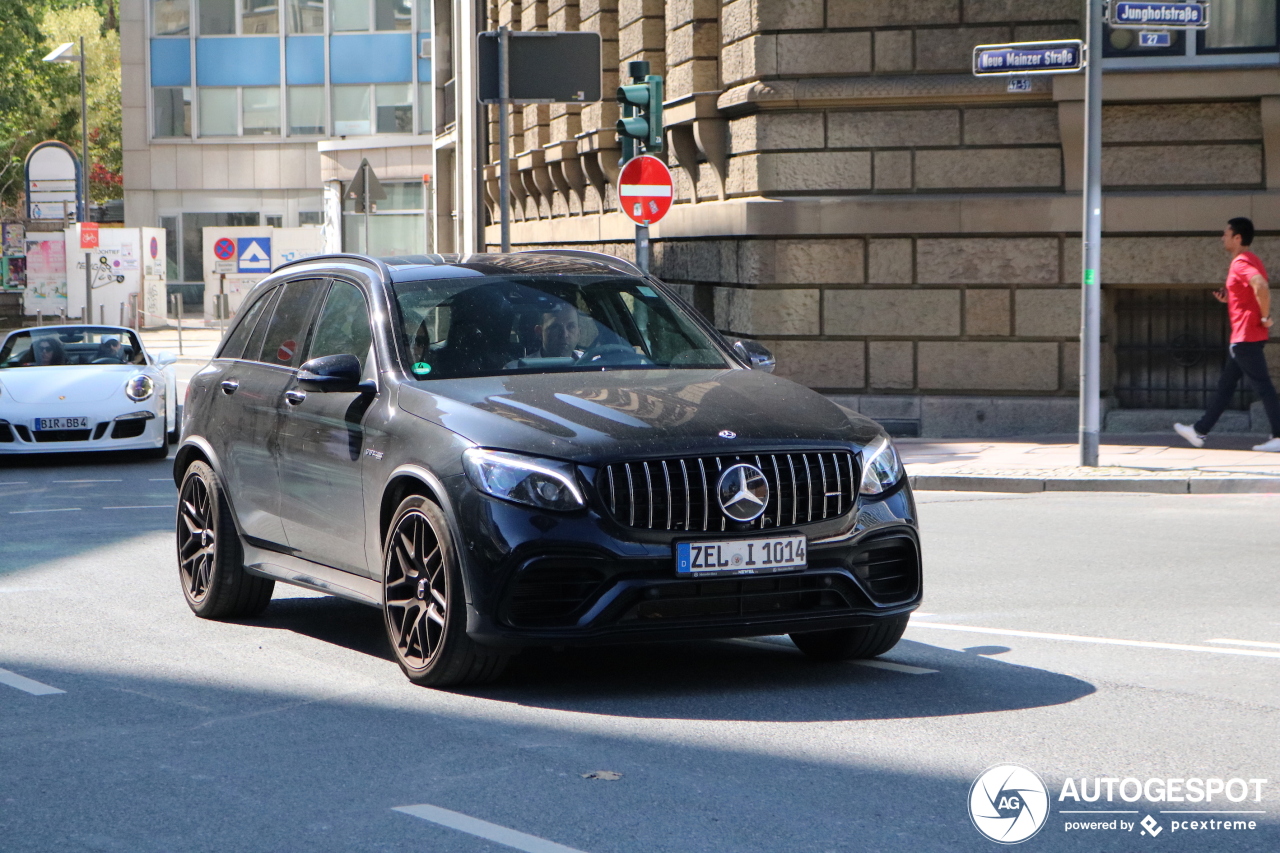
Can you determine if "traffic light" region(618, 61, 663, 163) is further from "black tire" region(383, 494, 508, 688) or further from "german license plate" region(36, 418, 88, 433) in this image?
"black tire" region(383, 494, 508, 688)

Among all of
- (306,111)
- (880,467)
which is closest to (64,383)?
(880,467)

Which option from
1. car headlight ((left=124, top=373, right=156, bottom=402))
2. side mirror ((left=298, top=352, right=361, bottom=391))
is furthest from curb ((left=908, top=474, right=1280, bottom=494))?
side mirror ((left=298, top=352, right=361, bottom=391))

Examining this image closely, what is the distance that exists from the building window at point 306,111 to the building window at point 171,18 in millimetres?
4111

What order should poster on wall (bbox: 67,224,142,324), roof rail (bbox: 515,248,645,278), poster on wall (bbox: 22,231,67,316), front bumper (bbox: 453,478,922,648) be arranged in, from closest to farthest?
front bumper (bbox: 453,478,922,648), roof rail (bbox: 515,248,645,278), poster on wall (bbox: 22,231,67,316), poster on wall (bbox: 67,224,142,324)

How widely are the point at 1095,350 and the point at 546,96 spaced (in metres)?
6.05

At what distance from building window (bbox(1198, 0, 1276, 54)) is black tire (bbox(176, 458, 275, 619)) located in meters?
11.6

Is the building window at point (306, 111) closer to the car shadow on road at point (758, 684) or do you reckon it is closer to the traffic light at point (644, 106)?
the traffic light at point (644, 106)

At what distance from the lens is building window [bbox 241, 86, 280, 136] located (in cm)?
6103

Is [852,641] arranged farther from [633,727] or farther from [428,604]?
[428,604]

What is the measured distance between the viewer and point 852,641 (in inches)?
273

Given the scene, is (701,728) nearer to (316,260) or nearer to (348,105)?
(316,260)

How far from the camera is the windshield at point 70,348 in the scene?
17.7 meters

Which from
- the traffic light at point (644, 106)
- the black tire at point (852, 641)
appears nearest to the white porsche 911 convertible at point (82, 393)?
the traffic light at point (644, 106)

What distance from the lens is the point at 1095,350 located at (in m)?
14.7
